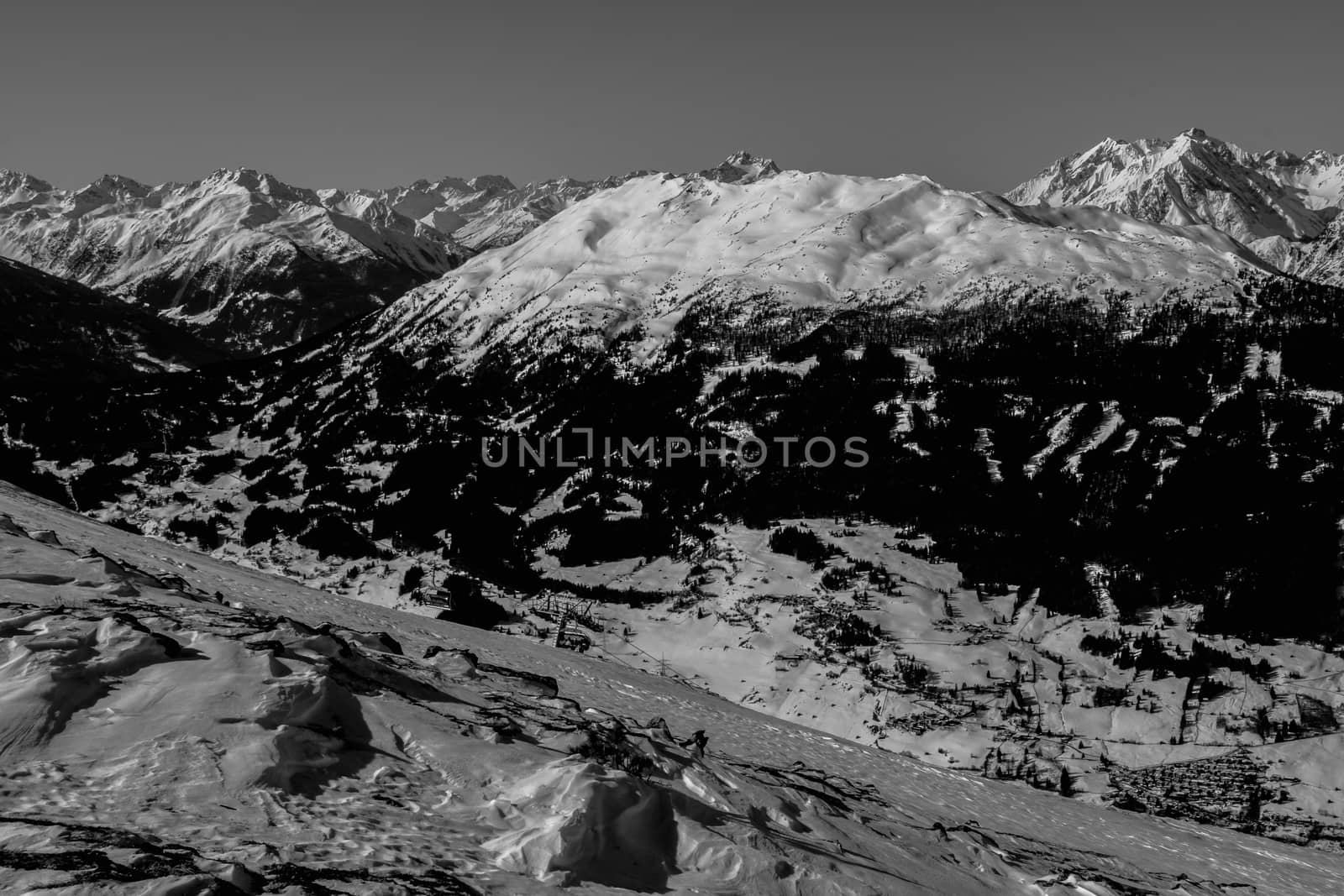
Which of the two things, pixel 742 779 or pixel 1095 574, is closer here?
pixel 742 779

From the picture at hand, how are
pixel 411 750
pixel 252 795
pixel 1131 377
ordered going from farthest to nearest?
1. pixel 1131 377
2. pixel 411 750
3. pixel 252 795

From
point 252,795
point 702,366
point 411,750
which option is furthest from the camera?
point 702,366

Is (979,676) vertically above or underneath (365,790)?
underneath

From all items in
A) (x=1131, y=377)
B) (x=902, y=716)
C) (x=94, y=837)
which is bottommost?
(x=902, y=716)

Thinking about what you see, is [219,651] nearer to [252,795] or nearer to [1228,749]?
[252,795]

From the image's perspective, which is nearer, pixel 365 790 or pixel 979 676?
pixel 365 790

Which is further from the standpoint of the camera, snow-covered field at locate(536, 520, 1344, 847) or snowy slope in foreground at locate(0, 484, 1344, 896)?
snow-covered field at locate(536, 520, 1344, 847)

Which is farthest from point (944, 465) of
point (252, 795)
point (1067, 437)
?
point (252, 795)

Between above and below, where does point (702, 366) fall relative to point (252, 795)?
above
